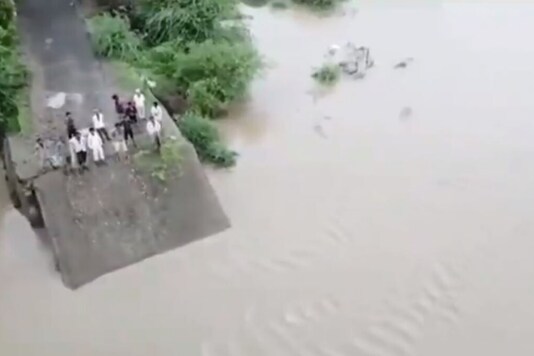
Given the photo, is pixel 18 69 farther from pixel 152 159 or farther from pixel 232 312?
pixel 232 312

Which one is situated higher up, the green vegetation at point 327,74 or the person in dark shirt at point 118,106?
the person in dark shirt at point 118,106

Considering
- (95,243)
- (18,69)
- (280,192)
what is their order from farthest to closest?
(18,69) < (280,192) < (95,243)

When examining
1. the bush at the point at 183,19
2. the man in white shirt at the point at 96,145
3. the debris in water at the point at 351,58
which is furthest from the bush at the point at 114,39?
the debris in water at the point at 351,58

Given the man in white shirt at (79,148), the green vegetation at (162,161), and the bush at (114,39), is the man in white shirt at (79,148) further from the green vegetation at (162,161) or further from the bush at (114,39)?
the bush at (114,39)

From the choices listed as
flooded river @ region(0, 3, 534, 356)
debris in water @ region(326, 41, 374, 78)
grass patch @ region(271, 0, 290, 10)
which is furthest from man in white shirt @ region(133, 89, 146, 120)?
grass patch @ region(271, 0, 290, 10)

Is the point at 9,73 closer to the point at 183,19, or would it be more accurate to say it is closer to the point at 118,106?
the point at 118,106

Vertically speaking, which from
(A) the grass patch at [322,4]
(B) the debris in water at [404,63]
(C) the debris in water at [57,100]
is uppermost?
(B) the debris in water at [404,63]

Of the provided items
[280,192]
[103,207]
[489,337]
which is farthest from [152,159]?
[489,337]
